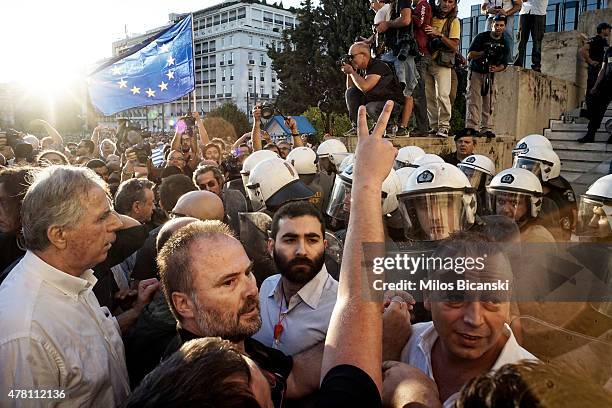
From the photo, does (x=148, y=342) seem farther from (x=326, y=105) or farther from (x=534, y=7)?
(x=326, y=105)

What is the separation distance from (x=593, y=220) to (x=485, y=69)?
5.96 meters

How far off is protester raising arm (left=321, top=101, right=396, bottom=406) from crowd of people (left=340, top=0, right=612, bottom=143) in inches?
207

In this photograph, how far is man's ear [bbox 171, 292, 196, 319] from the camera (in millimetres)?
1823

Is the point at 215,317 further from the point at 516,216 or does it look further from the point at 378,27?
the point at 378,27

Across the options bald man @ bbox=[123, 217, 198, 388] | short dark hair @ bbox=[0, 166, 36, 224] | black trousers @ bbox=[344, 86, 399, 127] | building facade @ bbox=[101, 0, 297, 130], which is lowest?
bald man @ bbox=[123, 217, 198, 388]

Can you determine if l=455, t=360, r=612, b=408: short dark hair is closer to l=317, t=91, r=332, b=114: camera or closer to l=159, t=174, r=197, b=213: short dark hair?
l=159, t=174, r=197, b=213: short dark hair

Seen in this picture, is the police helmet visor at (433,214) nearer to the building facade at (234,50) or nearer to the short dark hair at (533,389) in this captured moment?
the short dark hair at (533,389)

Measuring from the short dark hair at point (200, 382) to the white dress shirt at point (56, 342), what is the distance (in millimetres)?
778

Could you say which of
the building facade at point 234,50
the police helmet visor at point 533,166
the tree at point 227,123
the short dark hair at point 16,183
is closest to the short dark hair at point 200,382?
the short dark hair at point 16,183

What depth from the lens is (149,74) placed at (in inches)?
425

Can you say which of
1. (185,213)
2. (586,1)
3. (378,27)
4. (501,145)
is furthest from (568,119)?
(586,1)

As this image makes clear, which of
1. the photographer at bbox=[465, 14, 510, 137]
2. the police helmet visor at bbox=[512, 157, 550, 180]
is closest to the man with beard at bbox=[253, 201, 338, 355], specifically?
the police helmet visor at bbox=[512, 157, 550, 180]

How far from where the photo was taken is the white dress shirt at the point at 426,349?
1803 millimetres

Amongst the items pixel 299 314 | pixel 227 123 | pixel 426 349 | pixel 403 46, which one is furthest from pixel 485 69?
pixel 227 123
